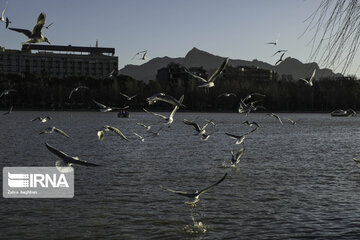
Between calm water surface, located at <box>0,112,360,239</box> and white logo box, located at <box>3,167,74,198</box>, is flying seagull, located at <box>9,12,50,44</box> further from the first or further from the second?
white logo box, located at <box>3,167,74,198</box>

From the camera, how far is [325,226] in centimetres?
1636

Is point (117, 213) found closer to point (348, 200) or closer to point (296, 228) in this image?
point (296, 228)

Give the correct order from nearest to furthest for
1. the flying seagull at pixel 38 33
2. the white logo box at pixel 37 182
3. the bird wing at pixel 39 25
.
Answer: the flying seagull at pixel 38 33, the bird wing at pixel 39 25, the white logo box at pixel 37 182

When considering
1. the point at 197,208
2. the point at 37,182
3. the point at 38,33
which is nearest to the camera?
the point at 38,33

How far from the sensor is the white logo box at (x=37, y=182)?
2103 cm

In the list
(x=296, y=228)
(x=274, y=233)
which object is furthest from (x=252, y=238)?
(x=296, y=228)

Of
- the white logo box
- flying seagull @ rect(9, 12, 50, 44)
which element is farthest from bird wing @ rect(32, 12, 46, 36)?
the white logo box

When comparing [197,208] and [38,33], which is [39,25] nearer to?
[38,33]

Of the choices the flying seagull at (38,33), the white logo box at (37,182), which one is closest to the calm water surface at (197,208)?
the white logo box at (37,182)

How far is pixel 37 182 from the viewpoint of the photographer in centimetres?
2531

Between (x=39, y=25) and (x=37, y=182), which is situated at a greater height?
(x=39, y=25)

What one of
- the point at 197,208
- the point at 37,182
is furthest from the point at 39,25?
the point at 37,182

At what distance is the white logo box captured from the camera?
69.0 feet

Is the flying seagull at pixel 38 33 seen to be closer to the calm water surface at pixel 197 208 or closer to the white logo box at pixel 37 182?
the calm water surface at pixel 197 208
